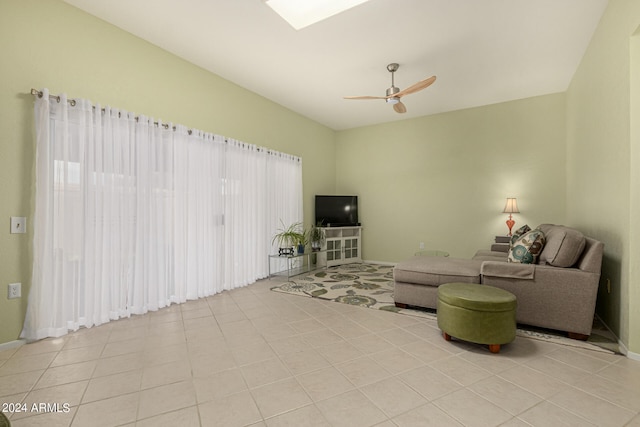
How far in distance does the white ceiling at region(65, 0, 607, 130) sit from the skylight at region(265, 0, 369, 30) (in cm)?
7

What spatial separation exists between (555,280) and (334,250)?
3.80 metres

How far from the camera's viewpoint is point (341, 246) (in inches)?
235

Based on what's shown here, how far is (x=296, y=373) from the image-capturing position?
1965 mm

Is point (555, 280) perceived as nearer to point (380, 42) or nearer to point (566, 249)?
point (566, 249)

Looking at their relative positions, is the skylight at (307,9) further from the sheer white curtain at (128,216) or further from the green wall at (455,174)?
the green wall at (455,174)

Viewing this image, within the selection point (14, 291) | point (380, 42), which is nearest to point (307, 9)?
point (380, 42)

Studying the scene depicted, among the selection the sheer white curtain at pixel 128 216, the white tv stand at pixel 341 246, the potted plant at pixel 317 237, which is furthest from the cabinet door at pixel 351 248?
the sheer white curtain at pixel 128 216

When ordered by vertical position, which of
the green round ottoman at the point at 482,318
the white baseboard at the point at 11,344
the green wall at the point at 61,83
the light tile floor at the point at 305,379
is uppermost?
the green wall at the point at 61,83

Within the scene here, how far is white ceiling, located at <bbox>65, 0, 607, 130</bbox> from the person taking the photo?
2.70 meters

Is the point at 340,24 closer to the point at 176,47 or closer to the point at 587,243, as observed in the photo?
the point at 176,47

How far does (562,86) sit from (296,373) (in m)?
5.50

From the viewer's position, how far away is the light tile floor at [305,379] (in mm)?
1542

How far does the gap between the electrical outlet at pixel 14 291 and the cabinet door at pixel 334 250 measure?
4321 mm

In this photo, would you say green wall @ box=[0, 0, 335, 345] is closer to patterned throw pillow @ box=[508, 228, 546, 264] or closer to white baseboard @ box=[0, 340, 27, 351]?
white baseboard @ box=[0, 340, 27, 351]
